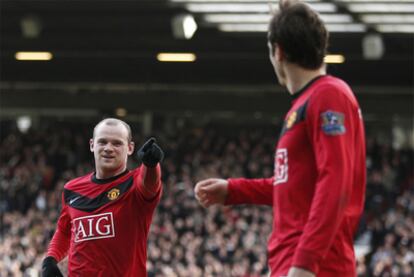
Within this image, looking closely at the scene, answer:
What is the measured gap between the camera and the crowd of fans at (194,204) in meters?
20.6

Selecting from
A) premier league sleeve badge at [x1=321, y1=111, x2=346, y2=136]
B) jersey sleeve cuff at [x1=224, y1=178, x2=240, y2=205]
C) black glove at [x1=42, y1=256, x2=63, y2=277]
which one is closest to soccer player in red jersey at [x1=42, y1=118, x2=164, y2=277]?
black glove at [x1=42, y1=256, x2=63, y2=277]

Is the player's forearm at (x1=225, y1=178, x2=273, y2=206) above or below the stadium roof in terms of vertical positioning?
below

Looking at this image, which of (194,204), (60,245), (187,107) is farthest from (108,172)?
(187,107)

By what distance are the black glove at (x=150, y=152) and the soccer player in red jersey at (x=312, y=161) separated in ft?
4.60

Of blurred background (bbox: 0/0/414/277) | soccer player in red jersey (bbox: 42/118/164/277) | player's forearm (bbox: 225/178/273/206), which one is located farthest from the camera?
blurred background (bbox: 0/0/414/277)

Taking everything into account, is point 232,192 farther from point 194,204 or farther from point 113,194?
point 194,204

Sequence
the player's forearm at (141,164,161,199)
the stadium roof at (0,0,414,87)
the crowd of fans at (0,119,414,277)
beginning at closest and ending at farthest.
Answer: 1. the player's forearm at (141,164,161,199)
2. the crowd of fans at (0,119,414,277)
3. the stadium roof at (0,0,414,87)

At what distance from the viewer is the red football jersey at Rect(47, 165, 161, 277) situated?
576cm

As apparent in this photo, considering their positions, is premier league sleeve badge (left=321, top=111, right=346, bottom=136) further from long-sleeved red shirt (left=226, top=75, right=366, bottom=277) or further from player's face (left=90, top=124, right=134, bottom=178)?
player's face (left=90, top=124, right=134, bottom=178)

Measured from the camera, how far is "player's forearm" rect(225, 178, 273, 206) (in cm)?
416

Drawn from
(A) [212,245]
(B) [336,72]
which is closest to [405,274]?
(A) [212,245]

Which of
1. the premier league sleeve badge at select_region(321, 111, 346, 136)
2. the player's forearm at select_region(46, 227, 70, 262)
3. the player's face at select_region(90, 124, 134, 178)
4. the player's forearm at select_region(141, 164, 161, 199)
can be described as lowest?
the player's forearm at select_region(46, 227, 70, 262)

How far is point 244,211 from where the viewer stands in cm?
2402

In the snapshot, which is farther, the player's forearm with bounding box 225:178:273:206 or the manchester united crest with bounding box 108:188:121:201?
the manchester united crest with bounding box 108:188:121:201
